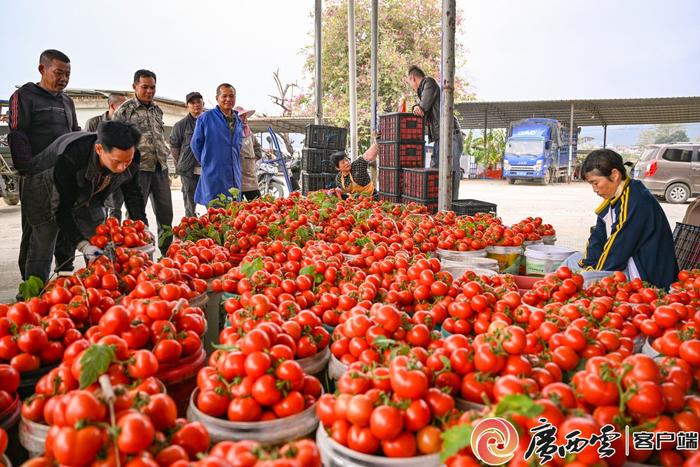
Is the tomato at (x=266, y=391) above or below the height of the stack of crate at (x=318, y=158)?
below

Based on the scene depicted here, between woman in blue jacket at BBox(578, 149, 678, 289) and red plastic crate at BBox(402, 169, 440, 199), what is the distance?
2987 mm

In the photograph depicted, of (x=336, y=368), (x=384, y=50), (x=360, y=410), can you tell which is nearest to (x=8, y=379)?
(x=336, y=368)

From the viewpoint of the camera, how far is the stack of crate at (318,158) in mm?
9914

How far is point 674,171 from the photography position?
14.6m

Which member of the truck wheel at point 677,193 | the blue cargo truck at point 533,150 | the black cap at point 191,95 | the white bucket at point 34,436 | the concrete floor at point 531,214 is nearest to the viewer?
the white bucket at point 34,436

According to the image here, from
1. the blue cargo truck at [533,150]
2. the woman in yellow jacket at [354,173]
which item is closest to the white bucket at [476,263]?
the woman in yellow jacket at [354,173]

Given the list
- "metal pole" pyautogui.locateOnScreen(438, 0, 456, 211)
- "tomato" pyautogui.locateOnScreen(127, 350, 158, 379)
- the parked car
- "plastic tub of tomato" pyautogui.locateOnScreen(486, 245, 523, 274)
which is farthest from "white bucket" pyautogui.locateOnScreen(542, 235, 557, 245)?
the parked car

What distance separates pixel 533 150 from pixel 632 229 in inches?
834

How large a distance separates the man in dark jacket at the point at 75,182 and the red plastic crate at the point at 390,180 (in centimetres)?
408

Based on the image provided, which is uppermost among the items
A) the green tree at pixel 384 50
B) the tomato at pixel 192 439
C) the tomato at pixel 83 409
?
the green tree at pixel 384 50

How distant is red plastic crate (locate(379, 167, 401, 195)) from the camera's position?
7363mm

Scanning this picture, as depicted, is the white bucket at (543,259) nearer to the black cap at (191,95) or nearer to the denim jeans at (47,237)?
the denim jeans at (47,237)

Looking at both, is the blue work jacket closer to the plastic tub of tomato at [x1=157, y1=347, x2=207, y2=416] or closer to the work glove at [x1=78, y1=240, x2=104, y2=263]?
the work glove at [x1=78, y1=240, x2=104, y2=263]

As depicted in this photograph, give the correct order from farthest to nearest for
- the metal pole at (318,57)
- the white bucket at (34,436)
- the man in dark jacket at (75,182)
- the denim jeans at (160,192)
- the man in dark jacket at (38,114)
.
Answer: the metal pole at (318,57), the denim jeans at (160,192), the man in dark jacket at (38,114), the man in dark jacket at (75,182), the white bucket at (34,436)
